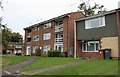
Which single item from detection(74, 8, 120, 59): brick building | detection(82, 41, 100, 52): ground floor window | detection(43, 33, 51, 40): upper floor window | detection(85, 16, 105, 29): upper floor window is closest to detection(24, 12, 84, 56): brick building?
detection(43, 33, 51, 40): upper floor window

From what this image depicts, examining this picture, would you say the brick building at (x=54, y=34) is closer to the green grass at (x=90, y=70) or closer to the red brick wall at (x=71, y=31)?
the red brick wall at (x=71, y=31)

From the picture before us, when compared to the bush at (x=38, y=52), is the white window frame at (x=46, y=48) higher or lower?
higher

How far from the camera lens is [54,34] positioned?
50844mm

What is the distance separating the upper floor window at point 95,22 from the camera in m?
34.9

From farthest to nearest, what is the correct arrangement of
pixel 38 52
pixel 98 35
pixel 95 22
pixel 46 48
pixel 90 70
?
pixel 38 52 < pixel 46 48 < pixel 95 22 < pixel 98 35 < pixel 90 70

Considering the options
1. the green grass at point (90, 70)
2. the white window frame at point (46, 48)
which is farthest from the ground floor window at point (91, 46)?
the green grass at point (90, 70)

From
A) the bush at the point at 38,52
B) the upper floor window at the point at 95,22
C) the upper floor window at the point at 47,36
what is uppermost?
the upper floor window at the point at 95,22

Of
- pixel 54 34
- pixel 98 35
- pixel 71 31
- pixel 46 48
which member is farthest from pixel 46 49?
pixel 98 35

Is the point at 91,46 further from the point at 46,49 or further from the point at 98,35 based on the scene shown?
the point at 46,49

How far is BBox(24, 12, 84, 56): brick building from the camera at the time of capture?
45.8 meters

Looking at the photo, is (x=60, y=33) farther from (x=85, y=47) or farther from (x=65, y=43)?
(x=85, y=47)

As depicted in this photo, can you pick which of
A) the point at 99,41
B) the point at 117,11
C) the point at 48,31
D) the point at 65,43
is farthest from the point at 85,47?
the point at 48,31

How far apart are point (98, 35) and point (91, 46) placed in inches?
138

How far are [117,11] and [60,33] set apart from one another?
64.9 feet
